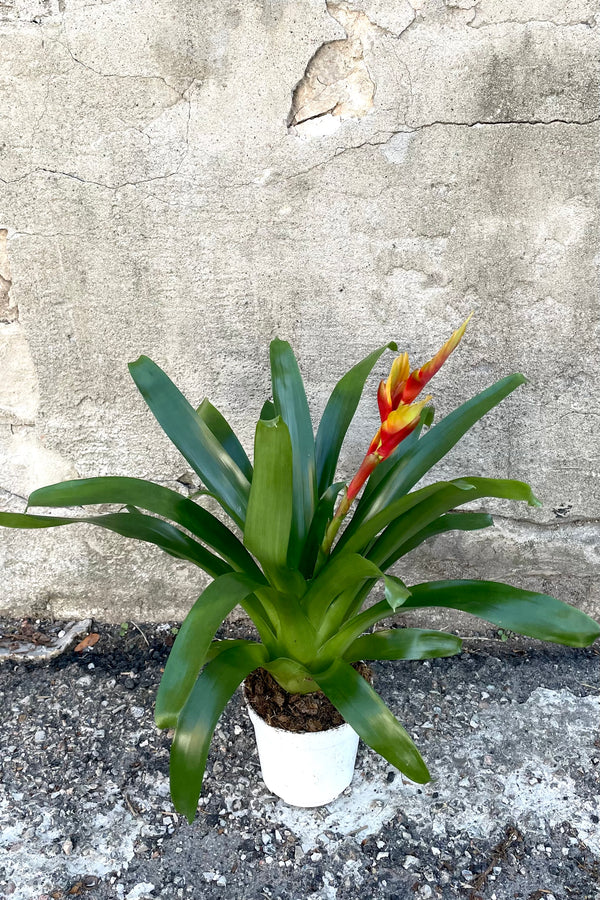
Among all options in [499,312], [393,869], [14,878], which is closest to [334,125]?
[499,312]

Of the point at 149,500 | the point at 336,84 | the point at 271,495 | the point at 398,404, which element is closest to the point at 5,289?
the point at 149,500

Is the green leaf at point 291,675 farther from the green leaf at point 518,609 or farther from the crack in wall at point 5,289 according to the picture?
the crack in wall at point 5,289

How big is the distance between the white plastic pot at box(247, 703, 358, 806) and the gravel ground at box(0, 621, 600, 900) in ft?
0.17

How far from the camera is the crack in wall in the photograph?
1705 mm

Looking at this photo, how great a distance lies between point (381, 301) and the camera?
170 cm

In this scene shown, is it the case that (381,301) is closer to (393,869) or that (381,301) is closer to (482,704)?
(482,704)

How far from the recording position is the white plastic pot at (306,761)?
4.58ft

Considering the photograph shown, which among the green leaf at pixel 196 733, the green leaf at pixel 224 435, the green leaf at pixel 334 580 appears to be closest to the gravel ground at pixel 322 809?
the green leaf at pixel 196 733

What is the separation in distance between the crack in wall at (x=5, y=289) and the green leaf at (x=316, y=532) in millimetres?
1027

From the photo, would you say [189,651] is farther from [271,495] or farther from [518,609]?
[518,609]

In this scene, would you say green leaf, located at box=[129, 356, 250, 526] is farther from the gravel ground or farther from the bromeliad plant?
the gravel ground

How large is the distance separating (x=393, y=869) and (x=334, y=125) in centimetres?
169

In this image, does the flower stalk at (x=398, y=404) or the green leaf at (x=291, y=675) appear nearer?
the flower stalk at (x=398, y=404)

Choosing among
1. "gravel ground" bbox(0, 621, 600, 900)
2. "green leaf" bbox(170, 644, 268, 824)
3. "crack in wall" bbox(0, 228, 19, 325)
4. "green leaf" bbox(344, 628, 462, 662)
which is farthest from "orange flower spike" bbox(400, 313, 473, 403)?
"crack in wall" bbox(0, 228, 19, 325)
